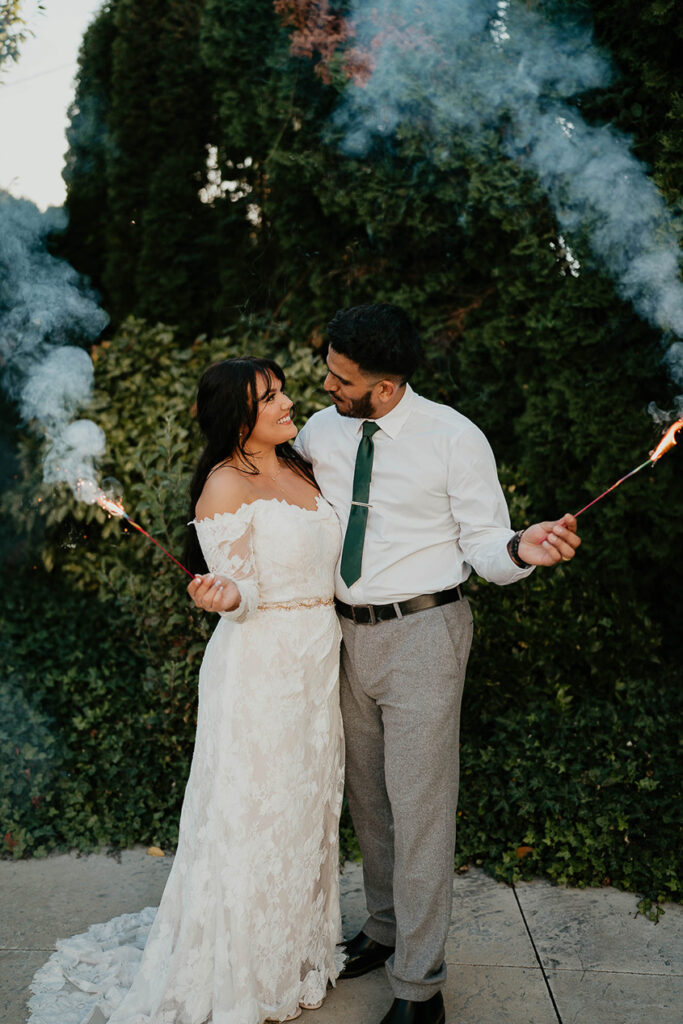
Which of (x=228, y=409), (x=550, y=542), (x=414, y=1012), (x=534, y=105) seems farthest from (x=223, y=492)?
(x=534, y=105)

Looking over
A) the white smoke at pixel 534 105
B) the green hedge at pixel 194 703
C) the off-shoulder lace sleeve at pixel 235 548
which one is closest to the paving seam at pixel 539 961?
the green hedge at pixel 194 703

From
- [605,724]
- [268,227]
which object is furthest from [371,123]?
[605,724]

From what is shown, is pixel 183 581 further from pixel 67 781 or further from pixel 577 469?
pixel 577 469

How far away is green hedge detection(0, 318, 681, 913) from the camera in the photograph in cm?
380

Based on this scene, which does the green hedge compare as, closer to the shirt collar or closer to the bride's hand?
the shirt collar

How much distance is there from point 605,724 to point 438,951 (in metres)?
1.67

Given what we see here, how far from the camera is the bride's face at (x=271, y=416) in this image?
2957 millimetres

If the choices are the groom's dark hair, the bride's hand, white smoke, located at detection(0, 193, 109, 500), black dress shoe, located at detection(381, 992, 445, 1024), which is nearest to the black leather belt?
the bride's hand

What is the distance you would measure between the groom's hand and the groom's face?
0.64 meters

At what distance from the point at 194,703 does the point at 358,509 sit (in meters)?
1.73

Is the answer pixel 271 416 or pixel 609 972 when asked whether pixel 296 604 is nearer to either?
pixel 271 416

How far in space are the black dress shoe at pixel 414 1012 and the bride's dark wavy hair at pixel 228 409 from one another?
1.59 metres

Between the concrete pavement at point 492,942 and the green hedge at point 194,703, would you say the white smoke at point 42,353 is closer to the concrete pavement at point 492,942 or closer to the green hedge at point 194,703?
the green hedge at point 194,703

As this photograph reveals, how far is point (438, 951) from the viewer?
9.01 feet
